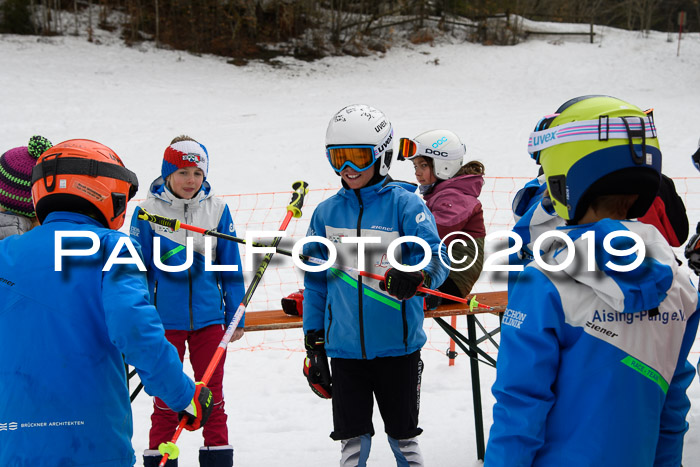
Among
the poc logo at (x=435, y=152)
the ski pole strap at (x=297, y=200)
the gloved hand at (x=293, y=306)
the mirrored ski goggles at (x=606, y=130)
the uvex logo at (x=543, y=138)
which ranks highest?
the mirrored ski goggles at (x=606, y=130)

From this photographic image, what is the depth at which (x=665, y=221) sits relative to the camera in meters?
2.82

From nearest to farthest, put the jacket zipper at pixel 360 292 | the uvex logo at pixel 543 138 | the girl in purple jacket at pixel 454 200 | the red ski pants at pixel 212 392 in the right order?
1. the uvex logo at pixel 543 138
2. the jacket zipper at pixel 360 292
3. the red ski pants at pixel 212 392
4. the girl in purple jacket at pixel 454 200

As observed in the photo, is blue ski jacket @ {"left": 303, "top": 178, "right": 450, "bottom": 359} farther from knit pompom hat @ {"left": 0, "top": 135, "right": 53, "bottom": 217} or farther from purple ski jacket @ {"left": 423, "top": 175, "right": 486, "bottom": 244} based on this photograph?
knit pompom hat @ {"left": 0, "top": 135, "right": 53, "bottom": 217}

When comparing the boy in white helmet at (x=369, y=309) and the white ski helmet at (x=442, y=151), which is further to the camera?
the white ski helmet at (x=442, y=151)

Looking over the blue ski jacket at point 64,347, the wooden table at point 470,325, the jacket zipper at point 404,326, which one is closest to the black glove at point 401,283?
the jacket zipper at point 404,326

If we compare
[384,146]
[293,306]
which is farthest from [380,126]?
[293,306]

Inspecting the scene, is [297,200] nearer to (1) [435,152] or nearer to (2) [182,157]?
(2) [182,157]

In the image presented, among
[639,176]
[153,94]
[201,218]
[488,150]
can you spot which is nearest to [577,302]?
[639,176]

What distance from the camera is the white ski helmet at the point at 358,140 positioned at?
114 inches

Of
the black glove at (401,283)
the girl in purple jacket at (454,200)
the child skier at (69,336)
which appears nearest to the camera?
the child skier at (69,336)

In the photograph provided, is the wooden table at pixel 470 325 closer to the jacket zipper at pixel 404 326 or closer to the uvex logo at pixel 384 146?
the jacket zipper at pixel 404 326

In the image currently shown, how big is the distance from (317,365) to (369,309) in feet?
1.25

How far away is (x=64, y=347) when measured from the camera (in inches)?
80.3

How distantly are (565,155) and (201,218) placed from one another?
2423 mm
